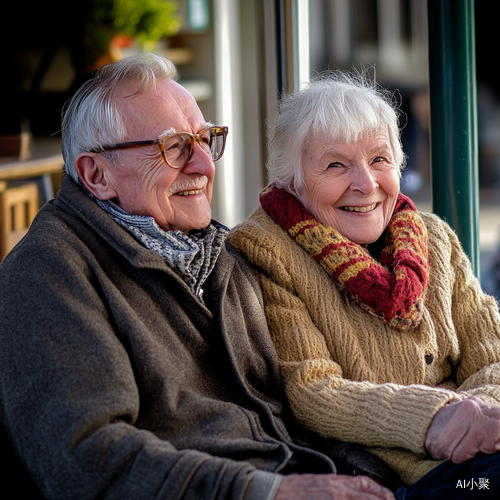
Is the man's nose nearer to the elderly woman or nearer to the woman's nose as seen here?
the elderly woman

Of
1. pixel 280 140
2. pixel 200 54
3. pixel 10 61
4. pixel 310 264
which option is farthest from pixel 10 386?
pixel 200 54

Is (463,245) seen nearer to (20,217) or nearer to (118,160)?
(118,160)

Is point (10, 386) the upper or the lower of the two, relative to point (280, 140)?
lower

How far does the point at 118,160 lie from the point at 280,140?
0.51 metres

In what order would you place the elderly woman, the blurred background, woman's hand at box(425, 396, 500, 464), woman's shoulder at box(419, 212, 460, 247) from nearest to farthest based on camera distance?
woman's hand at box(425, 396, 500, 464) < the elderly woman < woman's shoulder at box(419, 212, 460, 247) < the blurred background

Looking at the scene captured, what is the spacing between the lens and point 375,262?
173 centimetres

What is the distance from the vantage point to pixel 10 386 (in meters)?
1.25

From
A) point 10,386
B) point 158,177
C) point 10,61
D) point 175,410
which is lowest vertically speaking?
point 175,410

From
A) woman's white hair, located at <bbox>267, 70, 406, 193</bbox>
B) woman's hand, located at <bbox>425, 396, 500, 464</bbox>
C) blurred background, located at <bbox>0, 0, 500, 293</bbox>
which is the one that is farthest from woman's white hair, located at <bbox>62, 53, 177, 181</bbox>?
blurred background, located at <bbox>0, 0, 500, 293</bbox>

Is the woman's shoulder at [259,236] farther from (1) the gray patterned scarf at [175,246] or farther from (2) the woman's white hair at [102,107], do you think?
(2) the woman's white hair at [102,107]

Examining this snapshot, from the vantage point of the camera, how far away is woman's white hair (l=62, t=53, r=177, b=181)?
5.06 ft

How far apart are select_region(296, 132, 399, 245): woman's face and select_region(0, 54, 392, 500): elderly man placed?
0.27m

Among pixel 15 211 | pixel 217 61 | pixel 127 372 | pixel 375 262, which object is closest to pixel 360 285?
pixel 375 262

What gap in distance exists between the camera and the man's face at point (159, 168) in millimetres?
1552
